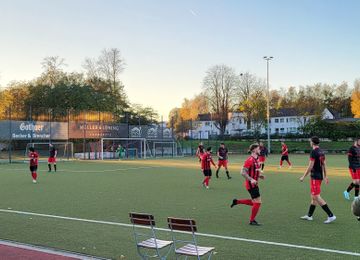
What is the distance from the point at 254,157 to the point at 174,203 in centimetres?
404

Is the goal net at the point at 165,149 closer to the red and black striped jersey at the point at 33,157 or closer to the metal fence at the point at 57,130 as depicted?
the metal fence at the point at 57,130

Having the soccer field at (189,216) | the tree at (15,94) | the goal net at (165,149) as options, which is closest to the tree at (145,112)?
the goal net at (165,149)

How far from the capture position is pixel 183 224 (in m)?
5.61

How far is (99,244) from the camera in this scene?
24.9ft

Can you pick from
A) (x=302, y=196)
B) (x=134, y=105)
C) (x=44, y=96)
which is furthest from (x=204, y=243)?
(x=134, y=105)

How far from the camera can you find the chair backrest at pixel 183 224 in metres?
5.49

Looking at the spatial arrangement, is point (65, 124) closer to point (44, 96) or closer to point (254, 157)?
point (44, 96)

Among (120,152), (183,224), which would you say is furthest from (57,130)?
(183,224)

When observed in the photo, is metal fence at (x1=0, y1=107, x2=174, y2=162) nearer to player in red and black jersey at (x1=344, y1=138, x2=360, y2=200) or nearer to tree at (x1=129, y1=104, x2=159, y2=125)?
tree at (x1=129, y1=104, x2=159, y2=125)

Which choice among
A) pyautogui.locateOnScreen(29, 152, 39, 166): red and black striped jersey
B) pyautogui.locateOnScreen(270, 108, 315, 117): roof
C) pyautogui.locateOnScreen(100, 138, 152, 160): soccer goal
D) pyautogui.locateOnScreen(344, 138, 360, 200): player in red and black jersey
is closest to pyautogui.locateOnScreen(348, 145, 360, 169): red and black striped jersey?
pyautogui.locateOnScreen(344, 138, 360, 200): player in red and black jersey

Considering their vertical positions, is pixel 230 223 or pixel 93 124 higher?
pixel 93 124

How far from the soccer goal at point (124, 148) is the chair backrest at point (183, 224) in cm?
3801

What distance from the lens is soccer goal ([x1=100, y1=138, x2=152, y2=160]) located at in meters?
45.4

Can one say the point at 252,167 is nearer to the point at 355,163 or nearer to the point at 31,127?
the point at 355,163
